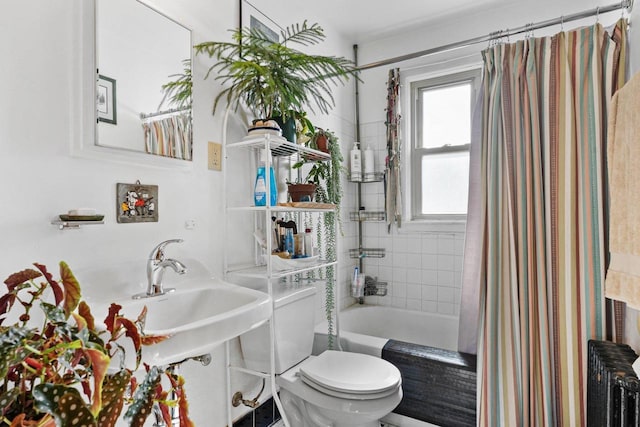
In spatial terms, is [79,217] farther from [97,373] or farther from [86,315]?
[97,373]

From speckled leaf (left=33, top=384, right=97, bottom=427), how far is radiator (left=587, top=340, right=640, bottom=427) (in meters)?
1.37

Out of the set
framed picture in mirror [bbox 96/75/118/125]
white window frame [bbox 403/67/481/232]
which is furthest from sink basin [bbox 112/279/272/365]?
white window frame [bbox 403/67/481/232]

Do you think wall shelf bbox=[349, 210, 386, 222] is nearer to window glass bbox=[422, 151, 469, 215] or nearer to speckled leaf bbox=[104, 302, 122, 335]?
window glass bbox=[422, 151, 469, 215]

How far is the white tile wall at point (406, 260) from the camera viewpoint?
8.27ft

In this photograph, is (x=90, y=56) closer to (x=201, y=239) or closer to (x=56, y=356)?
(x=201, y=239)

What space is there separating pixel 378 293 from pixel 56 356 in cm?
249

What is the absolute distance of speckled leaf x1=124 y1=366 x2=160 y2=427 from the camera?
43 centimetres

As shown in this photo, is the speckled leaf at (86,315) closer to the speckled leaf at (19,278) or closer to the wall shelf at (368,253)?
the speckled leaf at (19,278)

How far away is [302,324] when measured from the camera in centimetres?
165

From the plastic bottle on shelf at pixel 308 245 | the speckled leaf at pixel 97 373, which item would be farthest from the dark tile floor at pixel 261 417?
the speckled leaf at pixel 97 373

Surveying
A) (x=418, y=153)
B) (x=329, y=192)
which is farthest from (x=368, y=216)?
(x=329, y=192)

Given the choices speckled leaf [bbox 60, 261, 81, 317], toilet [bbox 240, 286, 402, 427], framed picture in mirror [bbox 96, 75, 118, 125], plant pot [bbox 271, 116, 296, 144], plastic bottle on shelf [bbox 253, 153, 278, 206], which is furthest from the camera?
plant pot [bbox 271, 116, 296, 144]

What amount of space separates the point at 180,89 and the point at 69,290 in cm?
103

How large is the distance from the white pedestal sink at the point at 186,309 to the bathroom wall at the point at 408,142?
5.31 feet
